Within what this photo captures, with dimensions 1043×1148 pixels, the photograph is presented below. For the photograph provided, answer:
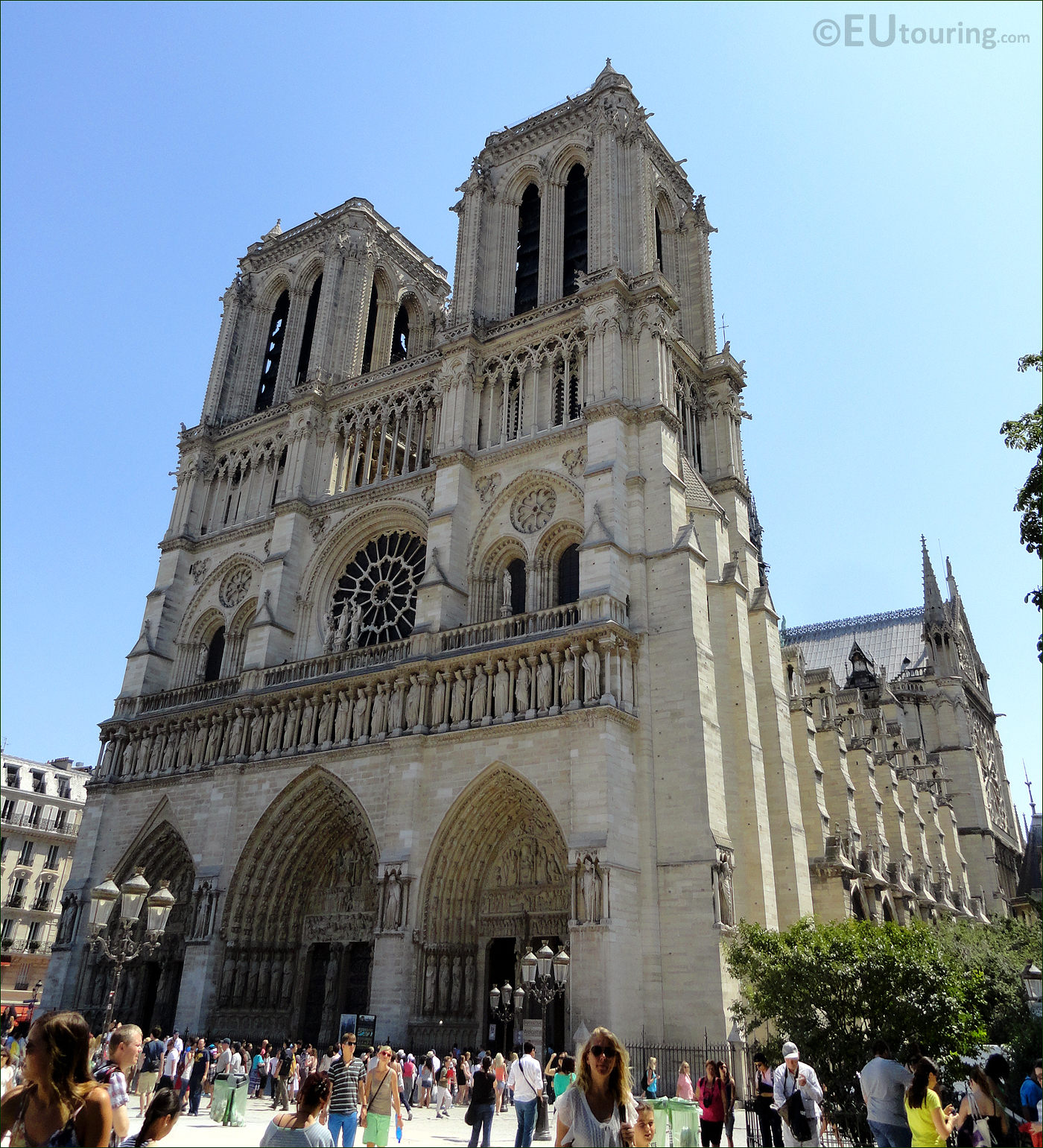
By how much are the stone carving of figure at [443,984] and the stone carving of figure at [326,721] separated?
6347 millimetres

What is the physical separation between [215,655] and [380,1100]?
23.3 m

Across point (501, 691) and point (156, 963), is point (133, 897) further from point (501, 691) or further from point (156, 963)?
point (156, 963)

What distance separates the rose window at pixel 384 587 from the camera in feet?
88.7

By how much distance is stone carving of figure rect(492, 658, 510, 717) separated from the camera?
21.6 metres

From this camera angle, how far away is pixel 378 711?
23.6 metres

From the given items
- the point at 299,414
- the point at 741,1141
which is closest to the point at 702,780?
the point at 741,1141

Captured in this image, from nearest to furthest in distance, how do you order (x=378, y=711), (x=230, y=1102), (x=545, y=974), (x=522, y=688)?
(x=230, y=1102) → (x=545, y=974) → (x=522, y=688) → (x=378, y=711)

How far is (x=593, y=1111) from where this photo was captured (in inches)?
173

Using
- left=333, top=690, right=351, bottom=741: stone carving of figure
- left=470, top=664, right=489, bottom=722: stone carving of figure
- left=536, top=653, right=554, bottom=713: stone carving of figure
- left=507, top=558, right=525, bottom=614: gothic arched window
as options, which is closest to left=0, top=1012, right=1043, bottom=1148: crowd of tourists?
left=536, top=653, right=554, bottom=713: stone carving of figure

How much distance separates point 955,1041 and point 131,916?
12022mm

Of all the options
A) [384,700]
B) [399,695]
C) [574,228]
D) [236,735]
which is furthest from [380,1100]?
[574,228]

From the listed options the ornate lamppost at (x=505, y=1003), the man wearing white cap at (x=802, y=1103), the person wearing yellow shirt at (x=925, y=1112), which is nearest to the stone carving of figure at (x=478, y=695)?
the ornate lamppost at (x=505, y=1003)

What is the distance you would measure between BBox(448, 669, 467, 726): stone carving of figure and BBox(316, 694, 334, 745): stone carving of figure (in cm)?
383

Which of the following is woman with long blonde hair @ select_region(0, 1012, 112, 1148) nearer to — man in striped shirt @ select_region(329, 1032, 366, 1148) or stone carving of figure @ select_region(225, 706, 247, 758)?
man in striped shirt @ select_region(329, 1032, 366, 1148)
